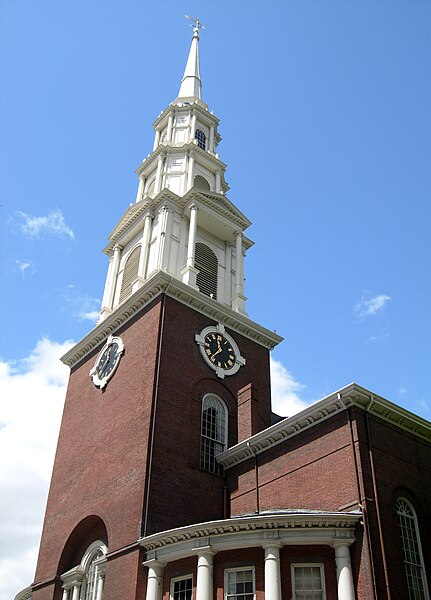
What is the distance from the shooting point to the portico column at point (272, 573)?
1841 cm

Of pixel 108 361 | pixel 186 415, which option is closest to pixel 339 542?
pixel 186 415

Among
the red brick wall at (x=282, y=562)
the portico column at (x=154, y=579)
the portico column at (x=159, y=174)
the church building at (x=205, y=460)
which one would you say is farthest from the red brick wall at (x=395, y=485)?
the portico column at (x=159, y=174)

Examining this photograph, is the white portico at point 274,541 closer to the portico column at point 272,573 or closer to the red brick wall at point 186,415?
the portico column at point 272,573

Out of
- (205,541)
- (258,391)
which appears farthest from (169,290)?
(205,541)

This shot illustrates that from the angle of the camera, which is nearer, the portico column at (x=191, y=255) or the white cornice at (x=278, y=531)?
the white cornice at (x=278, y=531)

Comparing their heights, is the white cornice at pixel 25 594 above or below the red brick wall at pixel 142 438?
below

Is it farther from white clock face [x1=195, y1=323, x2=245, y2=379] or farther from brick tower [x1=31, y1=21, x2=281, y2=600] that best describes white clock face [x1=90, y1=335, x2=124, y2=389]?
white clock face [x1=195, y1=323, x2=245, y2=379]

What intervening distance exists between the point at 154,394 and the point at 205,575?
804 centimetres

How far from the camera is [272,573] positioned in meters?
18.7

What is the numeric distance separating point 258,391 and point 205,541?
35.1 feet

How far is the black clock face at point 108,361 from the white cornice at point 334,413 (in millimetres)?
7060

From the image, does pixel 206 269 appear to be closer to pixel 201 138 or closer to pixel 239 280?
pixel 239 280

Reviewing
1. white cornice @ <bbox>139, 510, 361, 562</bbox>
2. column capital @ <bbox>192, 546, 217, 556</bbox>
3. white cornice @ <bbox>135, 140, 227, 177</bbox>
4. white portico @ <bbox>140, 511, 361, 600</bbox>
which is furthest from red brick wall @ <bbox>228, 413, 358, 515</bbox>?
white cornice @ <bbox>135, 140, 227, 177</bbox>

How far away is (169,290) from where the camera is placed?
29062 mm
